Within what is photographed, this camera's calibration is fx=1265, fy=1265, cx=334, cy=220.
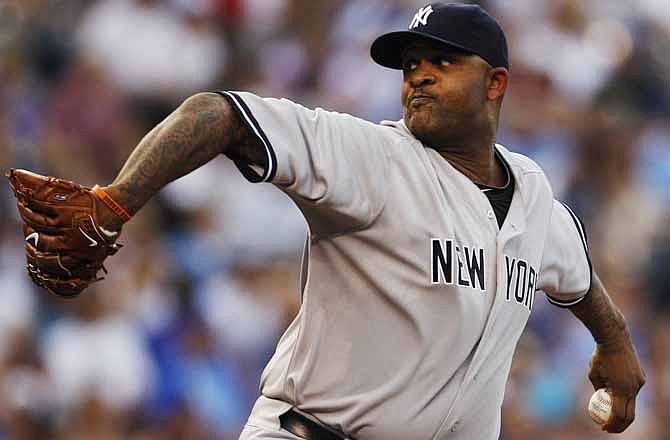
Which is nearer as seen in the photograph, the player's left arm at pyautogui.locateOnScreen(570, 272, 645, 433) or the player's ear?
the player's ear

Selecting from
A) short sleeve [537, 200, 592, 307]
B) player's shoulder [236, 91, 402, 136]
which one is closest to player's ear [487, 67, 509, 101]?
player's shoulder [236, 91, 402, 136]

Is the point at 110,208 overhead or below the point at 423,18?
below

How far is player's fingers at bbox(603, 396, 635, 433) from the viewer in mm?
4223

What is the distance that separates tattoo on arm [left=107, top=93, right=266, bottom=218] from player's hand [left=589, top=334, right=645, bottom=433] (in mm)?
1916

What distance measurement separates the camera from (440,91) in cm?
356

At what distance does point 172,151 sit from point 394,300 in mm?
850

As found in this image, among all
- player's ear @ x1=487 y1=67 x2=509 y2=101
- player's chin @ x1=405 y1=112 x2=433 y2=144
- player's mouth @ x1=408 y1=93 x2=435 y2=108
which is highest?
player's ear @ x1=487 y1=67 x2=509 y2=101

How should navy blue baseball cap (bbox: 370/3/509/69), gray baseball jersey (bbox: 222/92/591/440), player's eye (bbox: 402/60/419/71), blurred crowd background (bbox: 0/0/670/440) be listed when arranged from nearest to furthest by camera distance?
gray baseball jersey (bbox: 222/92/591/440)
navy blue baseball cap (bbox: 370/3/509/69)
player's eye (bbox: 402/60/419/71)
blurred crowd background (bbox: 0/0/670/440)

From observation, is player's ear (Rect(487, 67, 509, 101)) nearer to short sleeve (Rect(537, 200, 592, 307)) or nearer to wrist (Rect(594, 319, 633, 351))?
short sleeve (Rect(537, 200, 592, 307))

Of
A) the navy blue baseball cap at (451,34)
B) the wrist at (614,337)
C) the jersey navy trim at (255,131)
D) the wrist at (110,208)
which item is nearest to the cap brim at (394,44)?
the navy blue baseball cap at (451,34)

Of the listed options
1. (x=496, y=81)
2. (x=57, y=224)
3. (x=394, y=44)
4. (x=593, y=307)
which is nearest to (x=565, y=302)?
(x=593, y=307)

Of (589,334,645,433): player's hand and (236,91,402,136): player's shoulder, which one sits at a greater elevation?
(236,91,402,136): player's shoulder

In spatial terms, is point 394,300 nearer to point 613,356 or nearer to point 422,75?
point 422,75

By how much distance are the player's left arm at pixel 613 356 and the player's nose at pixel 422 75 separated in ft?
3.50
